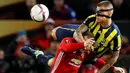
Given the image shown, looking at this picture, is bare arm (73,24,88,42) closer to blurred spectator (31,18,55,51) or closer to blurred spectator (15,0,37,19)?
blurred spectator (31,18,55,51)

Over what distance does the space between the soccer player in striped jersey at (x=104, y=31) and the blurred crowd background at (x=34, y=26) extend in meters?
2.00

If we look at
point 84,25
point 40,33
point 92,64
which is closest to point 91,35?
point 84,25

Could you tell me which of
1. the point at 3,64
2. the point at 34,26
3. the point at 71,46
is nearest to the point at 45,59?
the point at 71,46

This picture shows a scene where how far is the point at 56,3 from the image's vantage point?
12.1 m

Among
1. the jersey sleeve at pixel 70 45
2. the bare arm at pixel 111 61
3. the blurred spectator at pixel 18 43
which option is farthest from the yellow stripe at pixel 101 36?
the blurred spectator at pixel 18 43

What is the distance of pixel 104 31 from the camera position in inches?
338

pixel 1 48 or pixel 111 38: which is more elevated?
pixel 111 38

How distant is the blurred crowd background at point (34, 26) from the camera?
11.1 m

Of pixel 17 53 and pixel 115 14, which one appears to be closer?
pixel 17 53

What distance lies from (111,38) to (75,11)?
415 centimetres

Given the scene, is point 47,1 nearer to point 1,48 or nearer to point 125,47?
point 1,48

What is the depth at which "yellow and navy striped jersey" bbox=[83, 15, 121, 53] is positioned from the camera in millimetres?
8531

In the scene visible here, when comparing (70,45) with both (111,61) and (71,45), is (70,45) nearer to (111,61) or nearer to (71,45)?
(71,45)

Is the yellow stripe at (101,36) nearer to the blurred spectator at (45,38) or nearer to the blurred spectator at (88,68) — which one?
the blurred spectator at (88,68)
